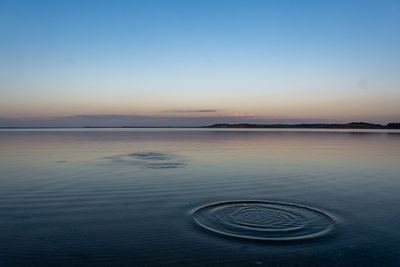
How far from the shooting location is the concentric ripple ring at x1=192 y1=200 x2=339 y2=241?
7.92 m

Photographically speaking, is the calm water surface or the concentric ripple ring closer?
the calm water surface

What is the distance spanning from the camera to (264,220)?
895 centimetres

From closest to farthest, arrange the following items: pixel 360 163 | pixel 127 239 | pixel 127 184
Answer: pixel 127 239 → pixel 127 184 → pixel 360 163

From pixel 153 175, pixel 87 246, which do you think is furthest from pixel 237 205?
pixel 153 175

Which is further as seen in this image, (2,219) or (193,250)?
(2,219)

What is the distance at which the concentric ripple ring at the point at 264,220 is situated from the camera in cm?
792

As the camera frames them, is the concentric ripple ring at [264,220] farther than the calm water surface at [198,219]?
Yes

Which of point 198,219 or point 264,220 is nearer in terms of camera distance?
point 264,220

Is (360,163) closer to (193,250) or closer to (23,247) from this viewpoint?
(193,250)

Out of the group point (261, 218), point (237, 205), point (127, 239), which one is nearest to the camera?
point (127, 239)

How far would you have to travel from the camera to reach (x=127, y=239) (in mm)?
7613

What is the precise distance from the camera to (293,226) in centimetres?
847

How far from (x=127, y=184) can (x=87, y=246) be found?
7135 millimetres

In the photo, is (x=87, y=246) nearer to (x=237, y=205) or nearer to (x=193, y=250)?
(x=193, y=250)
